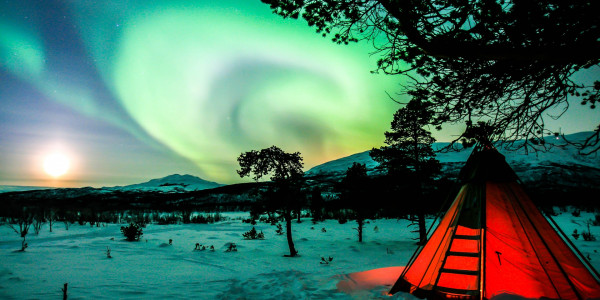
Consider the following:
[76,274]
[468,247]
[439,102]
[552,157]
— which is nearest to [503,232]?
[468,247]

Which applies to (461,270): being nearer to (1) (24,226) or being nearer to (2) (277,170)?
(2) (277,170)

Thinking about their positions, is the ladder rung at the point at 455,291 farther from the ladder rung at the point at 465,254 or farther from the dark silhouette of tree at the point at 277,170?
the dark silhouette of tree at the point at 277,170

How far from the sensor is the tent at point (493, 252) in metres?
4.74

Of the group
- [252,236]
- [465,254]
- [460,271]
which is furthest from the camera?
[252,236]

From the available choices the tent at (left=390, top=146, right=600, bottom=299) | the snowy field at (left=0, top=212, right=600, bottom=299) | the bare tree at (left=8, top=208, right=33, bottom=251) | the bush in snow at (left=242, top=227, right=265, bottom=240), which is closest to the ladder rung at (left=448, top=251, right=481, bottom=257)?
the tent at (left=390, top=146, right=600, bottom=299)

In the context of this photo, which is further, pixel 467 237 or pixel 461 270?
pixel 467 237

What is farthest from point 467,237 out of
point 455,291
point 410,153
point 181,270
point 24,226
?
point 24,226

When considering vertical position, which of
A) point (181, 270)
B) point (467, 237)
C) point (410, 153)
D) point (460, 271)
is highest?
point (410, 153)

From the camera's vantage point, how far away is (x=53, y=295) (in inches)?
211

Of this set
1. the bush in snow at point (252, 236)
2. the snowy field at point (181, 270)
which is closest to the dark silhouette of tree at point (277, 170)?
the snowy field at point (181, 270)

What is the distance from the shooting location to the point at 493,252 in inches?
202

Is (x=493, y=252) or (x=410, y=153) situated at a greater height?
(x=410, y=153)

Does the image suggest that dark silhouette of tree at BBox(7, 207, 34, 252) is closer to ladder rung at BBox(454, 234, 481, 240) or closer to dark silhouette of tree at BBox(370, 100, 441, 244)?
ladder rung at BBox(454, 234, 481, 240)

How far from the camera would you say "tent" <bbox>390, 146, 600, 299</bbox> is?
15.5ft
